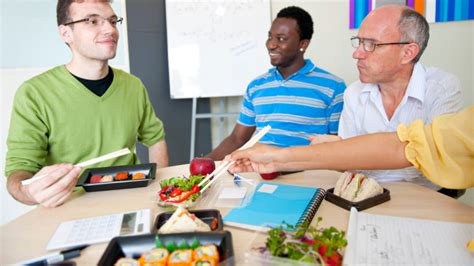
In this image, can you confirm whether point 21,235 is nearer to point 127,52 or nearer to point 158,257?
point 158,257

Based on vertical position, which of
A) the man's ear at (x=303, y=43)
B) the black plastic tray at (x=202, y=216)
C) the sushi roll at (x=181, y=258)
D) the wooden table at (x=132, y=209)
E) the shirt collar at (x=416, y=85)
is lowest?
the wooden table at (x=132, y=209)

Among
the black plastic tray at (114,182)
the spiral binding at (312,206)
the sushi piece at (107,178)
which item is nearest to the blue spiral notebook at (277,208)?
the spiral binding at (312,206)

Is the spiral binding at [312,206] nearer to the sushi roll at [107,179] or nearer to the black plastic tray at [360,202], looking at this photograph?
the black plastic tray at [360,202]

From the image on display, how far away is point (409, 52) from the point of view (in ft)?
5.90

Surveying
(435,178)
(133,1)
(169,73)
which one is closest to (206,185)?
(435,178)

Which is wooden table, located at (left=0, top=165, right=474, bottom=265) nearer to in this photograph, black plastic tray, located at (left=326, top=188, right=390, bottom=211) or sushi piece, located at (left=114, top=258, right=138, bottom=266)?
black plastic tray, located at (left=326, top=188, right=390, bottom=211)

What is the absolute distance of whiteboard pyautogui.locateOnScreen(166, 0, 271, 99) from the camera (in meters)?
3.11

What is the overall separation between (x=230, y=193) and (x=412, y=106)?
3.23 ft

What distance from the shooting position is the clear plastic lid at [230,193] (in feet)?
4.07

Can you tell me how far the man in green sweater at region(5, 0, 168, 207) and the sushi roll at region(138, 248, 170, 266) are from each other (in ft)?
3.00

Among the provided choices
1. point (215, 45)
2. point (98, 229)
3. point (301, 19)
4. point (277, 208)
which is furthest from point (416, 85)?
point (215, 45)

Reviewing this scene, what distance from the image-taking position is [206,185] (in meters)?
1.31

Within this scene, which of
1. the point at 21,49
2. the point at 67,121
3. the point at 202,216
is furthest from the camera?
the point at 21,49

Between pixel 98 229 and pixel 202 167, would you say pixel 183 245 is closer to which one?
pixel 98 229
